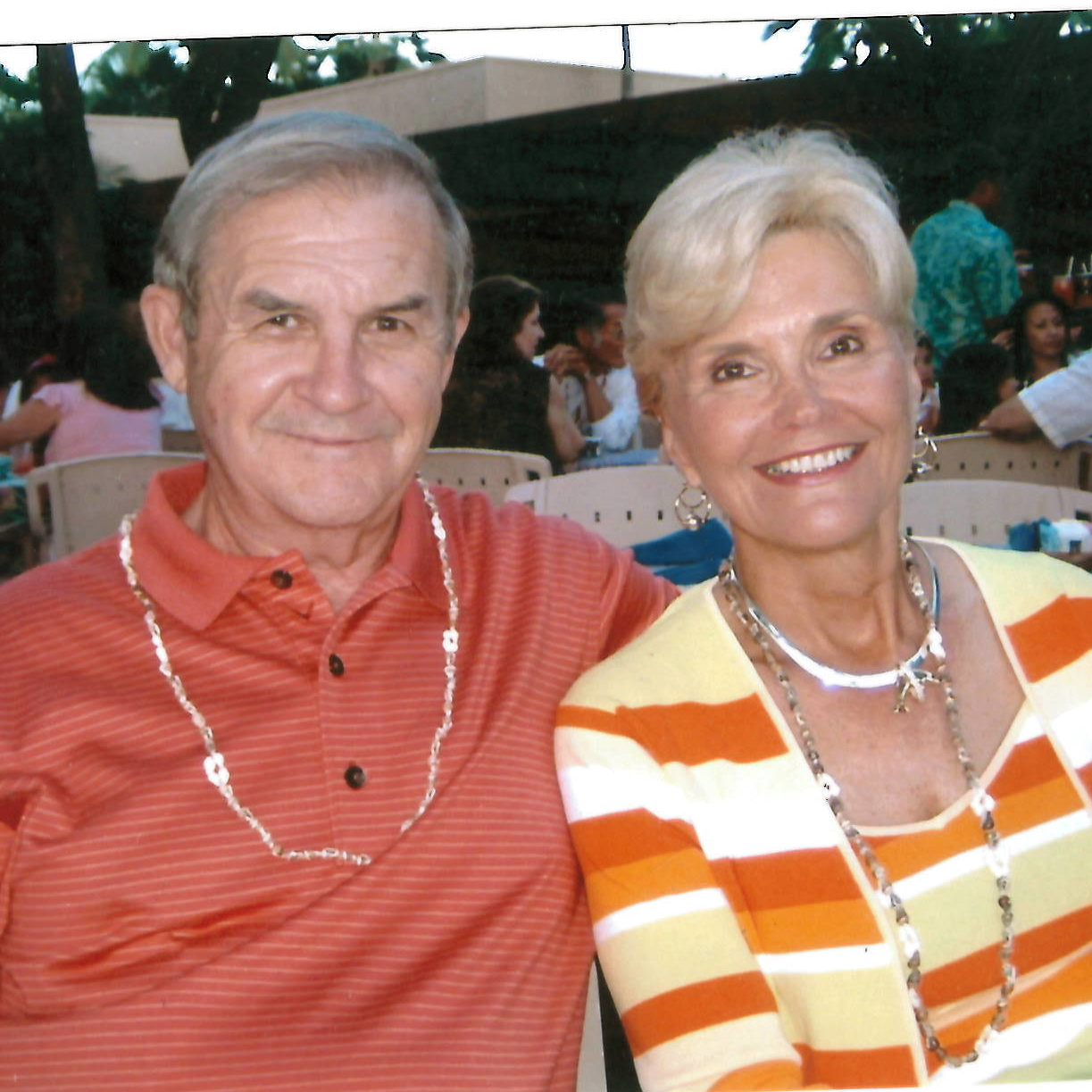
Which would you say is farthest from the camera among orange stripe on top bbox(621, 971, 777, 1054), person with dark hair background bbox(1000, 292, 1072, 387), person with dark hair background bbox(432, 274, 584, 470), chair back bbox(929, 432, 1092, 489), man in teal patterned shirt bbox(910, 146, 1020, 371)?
chair back bbox(929, 432, 1092, 489)

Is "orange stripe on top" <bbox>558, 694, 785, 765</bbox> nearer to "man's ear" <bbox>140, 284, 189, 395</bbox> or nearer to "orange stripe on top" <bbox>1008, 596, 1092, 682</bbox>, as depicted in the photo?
"orange stripe on top" <bbox>1008, 596, 1092, 682</bbox>

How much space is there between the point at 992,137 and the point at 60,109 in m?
1.32

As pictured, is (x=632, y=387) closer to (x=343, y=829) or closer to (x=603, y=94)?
(x=603, y=94)

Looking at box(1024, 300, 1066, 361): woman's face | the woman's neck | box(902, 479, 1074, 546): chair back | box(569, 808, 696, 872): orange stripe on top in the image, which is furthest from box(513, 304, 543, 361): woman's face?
box(569, 808, 696, 872): orange stripe on top

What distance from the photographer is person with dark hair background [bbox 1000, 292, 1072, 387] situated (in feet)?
6.80

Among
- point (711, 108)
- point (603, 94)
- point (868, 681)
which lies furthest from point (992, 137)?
point (868, 681)

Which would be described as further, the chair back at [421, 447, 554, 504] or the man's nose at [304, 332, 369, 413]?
the chair back at [421, 447, 554, 504]

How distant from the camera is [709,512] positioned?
1.78 meters

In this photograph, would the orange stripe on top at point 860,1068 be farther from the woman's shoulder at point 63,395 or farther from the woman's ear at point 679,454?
the woman's shoulder at point 63,395

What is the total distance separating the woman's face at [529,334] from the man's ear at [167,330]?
3.87ft

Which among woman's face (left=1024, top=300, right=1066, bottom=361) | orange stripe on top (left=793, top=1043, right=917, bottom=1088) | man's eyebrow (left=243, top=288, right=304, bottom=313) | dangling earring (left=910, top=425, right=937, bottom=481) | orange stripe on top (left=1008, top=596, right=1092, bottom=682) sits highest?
man's eyebrow (left=243, top=288, right=304, bottom=313)

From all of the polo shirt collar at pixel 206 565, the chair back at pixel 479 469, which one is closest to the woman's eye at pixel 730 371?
the polo shirt collar at pixel 206 565

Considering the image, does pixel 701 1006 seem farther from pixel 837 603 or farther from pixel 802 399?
pixel 802 399

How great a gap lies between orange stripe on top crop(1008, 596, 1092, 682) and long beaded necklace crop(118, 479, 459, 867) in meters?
0.72
